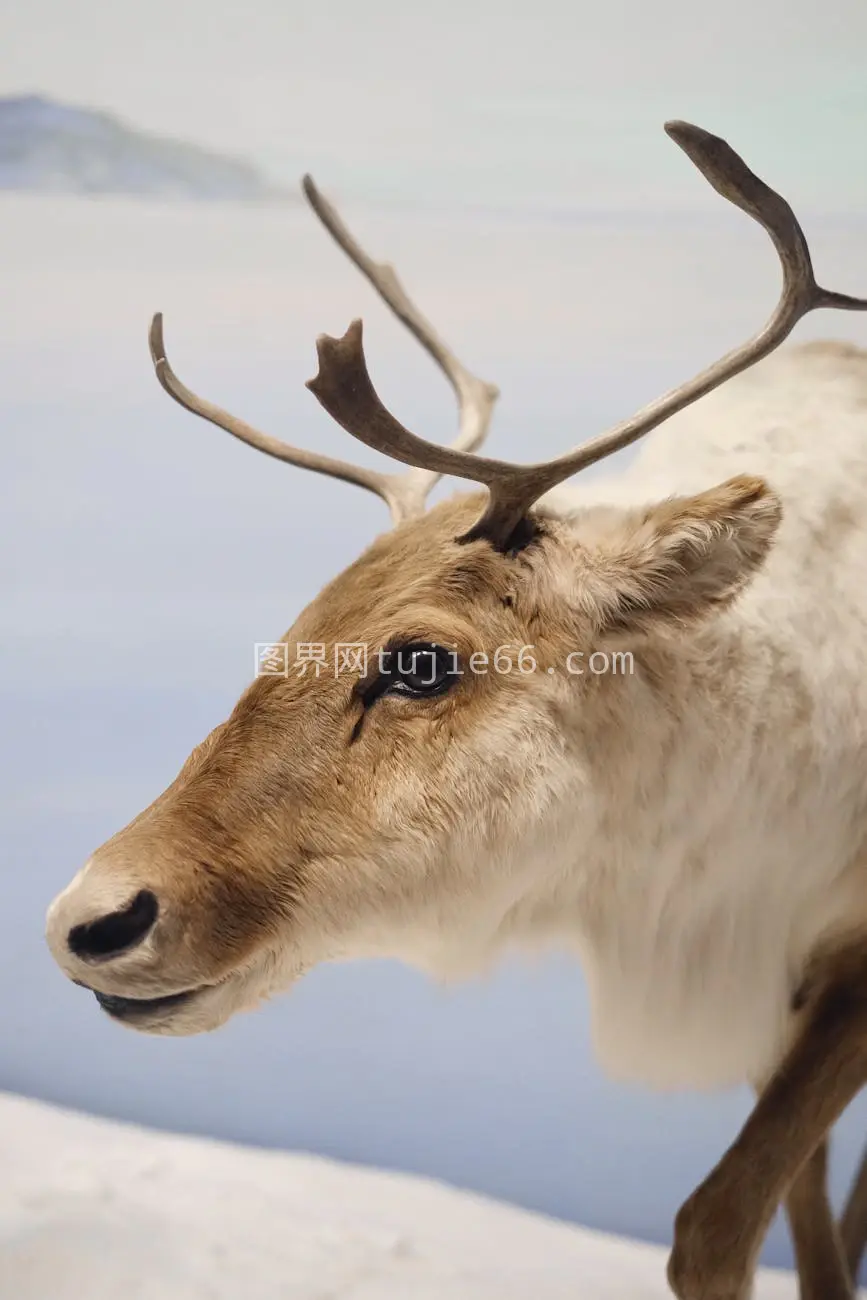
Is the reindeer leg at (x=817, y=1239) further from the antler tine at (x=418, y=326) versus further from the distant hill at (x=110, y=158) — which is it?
the distant hill at (x=110, y=158)

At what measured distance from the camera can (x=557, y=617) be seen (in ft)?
3.50

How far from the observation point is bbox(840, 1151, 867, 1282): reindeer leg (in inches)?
63.2

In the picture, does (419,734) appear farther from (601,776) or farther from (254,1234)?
(254,1234)

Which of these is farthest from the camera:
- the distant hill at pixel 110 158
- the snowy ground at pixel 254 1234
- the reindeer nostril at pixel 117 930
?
the distant hill at pixel 110 158

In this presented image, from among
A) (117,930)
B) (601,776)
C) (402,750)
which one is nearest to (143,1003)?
(117,930)

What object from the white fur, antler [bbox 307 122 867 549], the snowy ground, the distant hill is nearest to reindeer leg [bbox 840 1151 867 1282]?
the snowy ground

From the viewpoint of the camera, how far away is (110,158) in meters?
1.85

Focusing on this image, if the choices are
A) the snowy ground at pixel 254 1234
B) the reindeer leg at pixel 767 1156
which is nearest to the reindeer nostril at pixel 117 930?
the reindeer leg at pixel 767 1156

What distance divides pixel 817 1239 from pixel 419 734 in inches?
34.6

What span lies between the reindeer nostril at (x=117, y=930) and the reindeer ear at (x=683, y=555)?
1.51 ft

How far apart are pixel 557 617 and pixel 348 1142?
1.29 m

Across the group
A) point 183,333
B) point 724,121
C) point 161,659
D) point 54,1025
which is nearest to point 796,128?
point 724,121

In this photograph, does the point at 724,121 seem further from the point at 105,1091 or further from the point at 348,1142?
the point at 105,1091

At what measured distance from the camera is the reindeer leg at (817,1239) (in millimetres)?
1419
